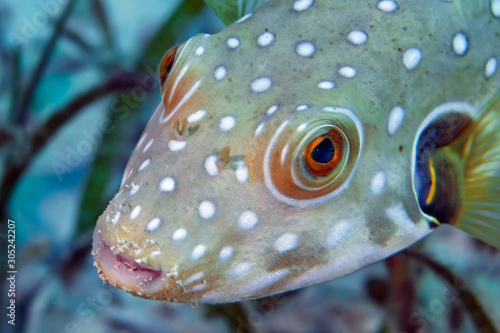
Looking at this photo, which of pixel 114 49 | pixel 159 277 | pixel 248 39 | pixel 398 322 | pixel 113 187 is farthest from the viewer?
pixel 114 49

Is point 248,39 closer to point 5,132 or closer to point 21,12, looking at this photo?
point 5,132

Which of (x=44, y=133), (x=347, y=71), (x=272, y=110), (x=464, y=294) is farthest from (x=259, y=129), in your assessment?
(x=44, y=133)

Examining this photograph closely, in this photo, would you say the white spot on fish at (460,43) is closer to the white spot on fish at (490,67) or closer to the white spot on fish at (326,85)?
the white spot on fish at (490,67)

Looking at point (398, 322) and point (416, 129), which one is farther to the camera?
point (398, 322)

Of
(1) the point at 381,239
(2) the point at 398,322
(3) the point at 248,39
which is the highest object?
(3) the point at 248,39

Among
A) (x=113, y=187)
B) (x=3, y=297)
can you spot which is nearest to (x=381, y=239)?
(x=113, y=187)

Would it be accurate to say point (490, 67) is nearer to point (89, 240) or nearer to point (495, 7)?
point (495, 7)
